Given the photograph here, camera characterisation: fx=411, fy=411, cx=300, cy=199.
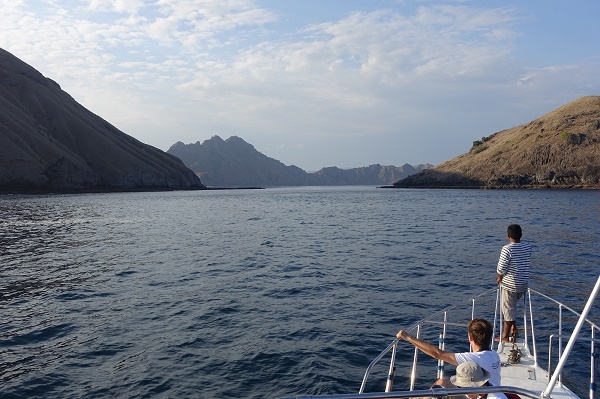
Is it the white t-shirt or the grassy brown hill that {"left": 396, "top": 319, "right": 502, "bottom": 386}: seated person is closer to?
the white t-shirt

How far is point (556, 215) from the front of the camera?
189ft

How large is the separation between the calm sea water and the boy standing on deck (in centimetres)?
423

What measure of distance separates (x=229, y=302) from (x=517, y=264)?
12314 mm

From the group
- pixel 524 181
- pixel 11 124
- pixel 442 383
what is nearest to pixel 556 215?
pixel 442 383

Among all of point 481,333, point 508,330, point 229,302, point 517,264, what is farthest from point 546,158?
point 481,333

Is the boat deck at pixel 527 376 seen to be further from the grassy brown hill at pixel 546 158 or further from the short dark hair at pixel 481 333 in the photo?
the grassy brown hill at pixel 546 158

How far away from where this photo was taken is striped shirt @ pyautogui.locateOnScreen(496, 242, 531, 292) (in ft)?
36.0

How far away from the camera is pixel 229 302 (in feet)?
61.7

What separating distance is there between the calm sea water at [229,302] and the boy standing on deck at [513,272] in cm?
423

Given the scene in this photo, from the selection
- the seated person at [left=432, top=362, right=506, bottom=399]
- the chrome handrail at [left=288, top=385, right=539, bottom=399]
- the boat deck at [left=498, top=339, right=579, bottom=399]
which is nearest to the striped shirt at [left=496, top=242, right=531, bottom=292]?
the boat deck at [left=498, top=339, right=579, bottom=399]

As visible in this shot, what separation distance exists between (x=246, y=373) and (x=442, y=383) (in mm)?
7026

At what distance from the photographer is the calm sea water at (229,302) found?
38.4 feet

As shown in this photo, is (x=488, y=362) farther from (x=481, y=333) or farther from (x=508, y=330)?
(x=508, y=330)

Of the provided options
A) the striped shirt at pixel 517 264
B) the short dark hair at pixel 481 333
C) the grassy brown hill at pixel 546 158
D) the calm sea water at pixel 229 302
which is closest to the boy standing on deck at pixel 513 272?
the striped shirt at pixel 517 264
